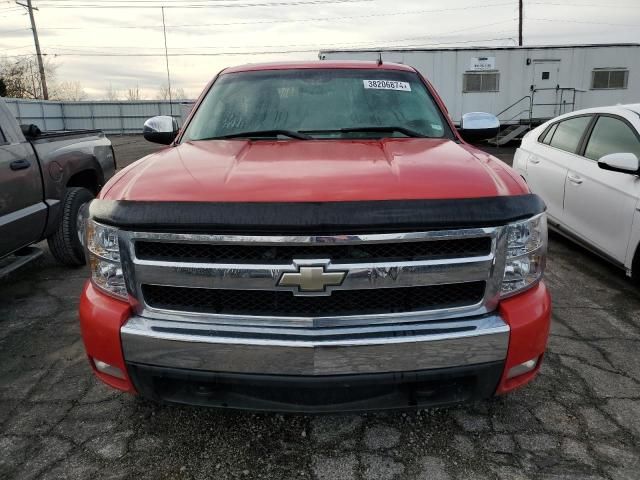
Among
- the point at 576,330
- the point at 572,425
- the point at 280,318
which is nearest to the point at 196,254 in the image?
the point at 280,318

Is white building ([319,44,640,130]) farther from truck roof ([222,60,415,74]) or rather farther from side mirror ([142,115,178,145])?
side mirror ([142,115,178,145])

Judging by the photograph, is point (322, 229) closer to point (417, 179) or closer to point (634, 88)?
point (417, 179)

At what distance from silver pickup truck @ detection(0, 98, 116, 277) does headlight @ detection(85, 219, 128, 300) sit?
2411 mm

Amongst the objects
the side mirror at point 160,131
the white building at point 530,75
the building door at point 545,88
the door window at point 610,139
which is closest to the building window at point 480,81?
the white building at point 530,75

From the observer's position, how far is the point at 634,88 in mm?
18641

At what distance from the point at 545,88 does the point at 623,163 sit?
16.5 meters

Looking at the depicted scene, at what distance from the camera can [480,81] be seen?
18.5 meters

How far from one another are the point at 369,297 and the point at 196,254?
0.67 metres

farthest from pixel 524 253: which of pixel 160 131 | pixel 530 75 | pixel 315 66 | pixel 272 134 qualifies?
pixel 530 75

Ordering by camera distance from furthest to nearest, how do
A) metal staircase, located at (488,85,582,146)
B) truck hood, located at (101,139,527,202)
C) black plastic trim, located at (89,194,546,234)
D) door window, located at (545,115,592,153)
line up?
metal staircase, located at (488,85,582,146), door window, located at (545,115,592,153), truck hood, located at (101,139,527,202), black plastic trim, located at (89,194,546,234)

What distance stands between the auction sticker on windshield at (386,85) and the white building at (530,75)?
1576cm

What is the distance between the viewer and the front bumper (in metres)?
1.86

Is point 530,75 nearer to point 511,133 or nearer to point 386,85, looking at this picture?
point 511,133

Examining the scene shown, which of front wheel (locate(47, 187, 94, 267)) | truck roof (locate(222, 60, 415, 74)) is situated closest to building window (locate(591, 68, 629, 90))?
truck roof (locate(222, 60, 415, 74))
